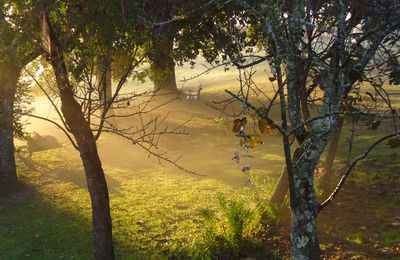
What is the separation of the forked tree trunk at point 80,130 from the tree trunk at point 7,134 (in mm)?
7985

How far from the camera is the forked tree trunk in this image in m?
6.26

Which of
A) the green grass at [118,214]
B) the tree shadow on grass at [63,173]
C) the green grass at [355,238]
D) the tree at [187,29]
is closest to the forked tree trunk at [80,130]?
the green grass at [118,214]

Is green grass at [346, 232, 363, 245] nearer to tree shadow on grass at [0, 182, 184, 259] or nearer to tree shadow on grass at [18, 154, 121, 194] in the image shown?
tree shadow on grass at [0, 182, 184, 259]

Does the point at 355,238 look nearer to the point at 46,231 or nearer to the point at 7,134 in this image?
the point at 46,231

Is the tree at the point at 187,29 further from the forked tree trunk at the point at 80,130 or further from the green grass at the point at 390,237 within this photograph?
the green grass at the point at 390,237

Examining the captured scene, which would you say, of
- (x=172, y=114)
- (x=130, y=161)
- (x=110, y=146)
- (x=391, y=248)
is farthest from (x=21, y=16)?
(x=172, y=114)

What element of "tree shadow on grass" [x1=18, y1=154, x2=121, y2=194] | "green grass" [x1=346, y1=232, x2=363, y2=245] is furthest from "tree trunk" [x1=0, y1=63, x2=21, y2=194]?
"green grass" [x1=346, y1=232, x2=363, y2=245]

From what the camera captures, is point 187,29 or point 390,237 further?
point 187,29

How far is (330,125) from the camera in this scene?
4.67 metres

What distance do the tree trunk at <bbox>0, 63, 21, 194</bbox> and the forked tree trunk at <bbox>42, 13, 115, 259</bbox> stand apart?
7.98m

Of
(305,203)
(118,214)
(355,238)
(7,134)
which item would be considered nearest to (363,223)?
(355,238)

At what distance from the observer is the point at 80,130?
6.36 meters

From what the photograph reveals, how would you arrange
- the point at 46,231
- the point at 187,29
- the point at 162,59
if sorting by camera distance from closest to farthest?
the point at 187,29 → the point at 46,231 → the point at 162,59

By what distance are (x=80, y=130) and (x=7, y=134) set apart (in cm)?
924
